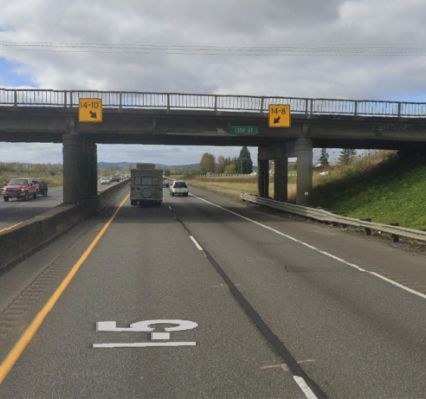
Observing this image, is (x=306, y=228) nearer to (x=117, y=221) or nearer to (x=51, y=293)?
(x=117, y=221)

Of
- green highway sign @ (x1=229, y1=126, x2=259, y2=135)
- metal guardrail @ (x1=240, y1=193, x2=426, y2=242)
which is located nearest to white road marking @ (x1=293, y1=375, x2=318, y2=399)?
metal guardrail @ (x1=240, y1=193, x2=426, y2=242)

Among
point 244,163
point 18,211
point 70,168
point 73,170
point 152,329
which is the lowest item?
point 18,211

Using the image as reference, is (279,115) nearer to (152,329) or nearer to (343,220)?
(343,220)

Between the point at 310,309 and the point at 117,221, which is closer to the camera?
the point at 310,309

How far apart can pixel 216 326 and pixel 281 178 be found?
3006 centimetres

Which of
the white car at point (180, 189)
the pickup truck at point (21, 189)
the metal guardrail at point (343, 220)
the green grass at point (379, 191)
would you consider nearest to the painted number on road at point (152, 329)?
the metal guardrail at point (343, 220)

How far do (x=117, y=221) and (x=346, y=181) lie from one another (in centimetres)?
1946

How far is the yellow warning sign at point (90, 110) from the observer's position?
2811 centimetres

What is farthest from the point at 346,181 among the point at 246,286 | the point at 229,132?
the point at 246,286

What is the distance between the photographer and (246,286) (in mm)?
9586

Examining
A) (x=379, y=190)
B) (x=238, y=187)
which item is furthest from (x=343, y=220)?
(x=238, y=187)

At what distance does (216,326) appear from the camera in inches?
270

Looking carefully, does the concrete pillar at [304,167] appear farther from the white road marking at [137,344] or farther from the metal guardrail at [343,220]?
the white road marking at [137,344]

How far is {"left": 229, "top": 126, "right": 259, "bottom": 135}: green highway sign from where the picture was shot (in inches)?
1185
